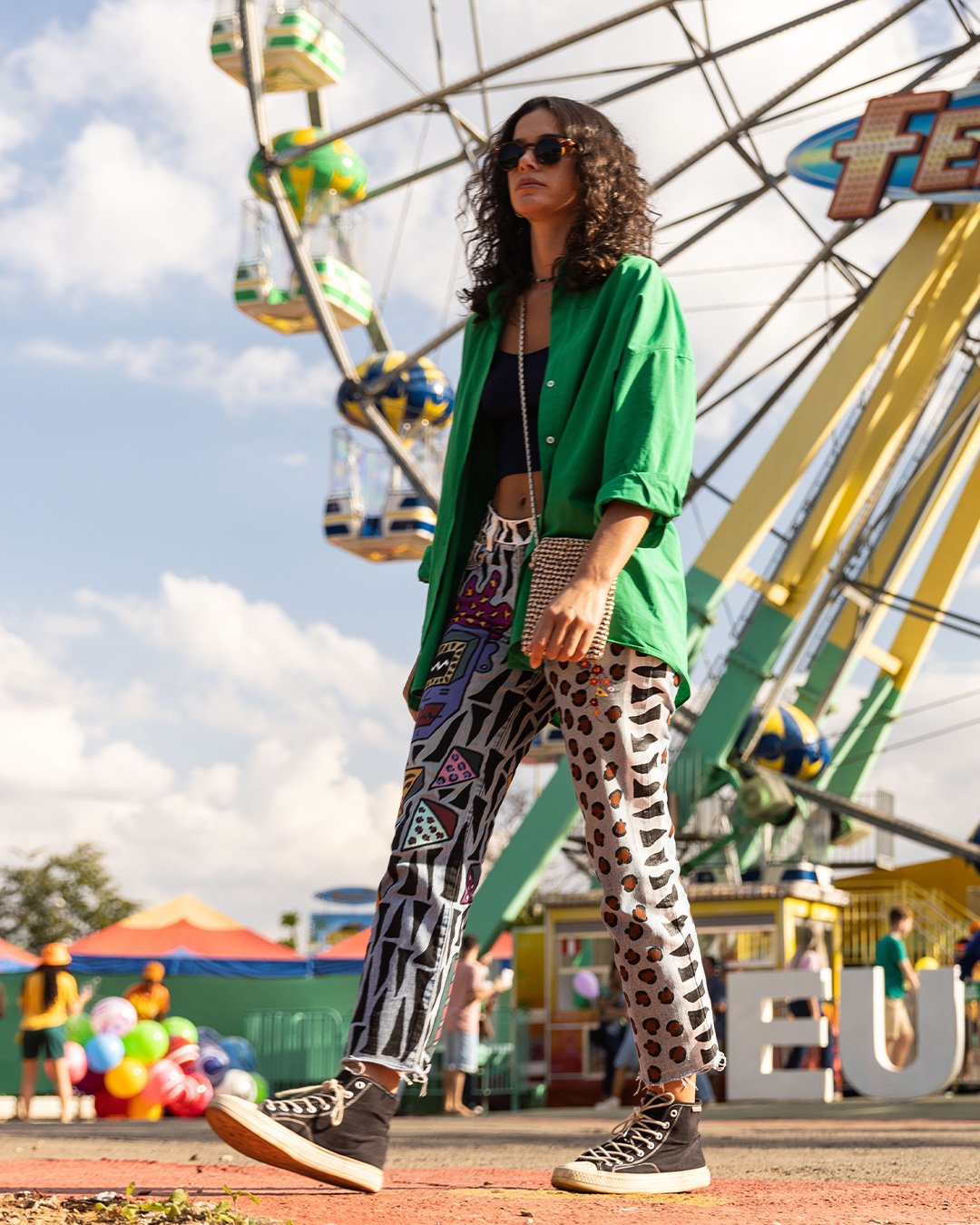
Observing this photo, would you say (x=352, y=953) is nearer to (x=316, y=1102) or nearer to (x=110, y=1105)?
(x=110, y=1105)

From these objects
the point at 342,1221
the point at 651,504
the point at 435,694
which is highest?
the point at 651,504

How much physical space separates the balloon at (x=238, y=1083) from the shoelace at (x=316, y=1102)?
453 inches

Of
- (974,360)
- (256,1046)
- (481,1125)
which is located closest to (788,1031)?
(481,1125)

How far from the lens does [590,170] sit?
354cm

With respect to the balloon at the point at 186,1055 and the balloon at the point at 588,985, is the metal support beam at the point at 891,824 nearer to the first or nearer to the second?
the balloon at the point at 588,985

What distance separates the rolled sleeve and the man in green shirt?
35.0 ft

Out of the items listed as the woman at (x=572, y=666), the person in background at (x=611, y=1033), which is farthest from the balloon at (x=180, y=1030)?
the woman at (x=572, y=666)

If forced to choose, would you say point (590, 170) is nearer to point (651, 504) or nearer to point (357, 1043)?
point (651, 504)

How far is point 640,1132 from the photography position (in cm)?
328

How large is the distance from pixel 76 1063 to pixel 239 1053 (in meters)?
3.19

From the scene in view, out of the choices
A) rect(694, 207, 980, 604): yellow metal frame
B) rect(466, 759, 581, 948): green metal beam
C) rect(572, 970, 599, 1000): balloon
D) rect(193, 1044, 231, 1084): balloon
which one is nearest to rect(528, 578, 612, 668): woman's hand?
rect(193, 1044, 231, 1084): balloon

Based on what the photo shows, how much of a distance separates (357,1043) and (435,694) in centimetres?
69

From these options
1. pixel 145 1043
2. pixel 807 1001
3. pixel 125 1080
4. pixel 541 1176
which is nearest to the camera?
pixel 541 1176

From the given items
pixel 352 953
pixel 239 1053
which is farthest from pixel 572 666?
pixel 352 953
